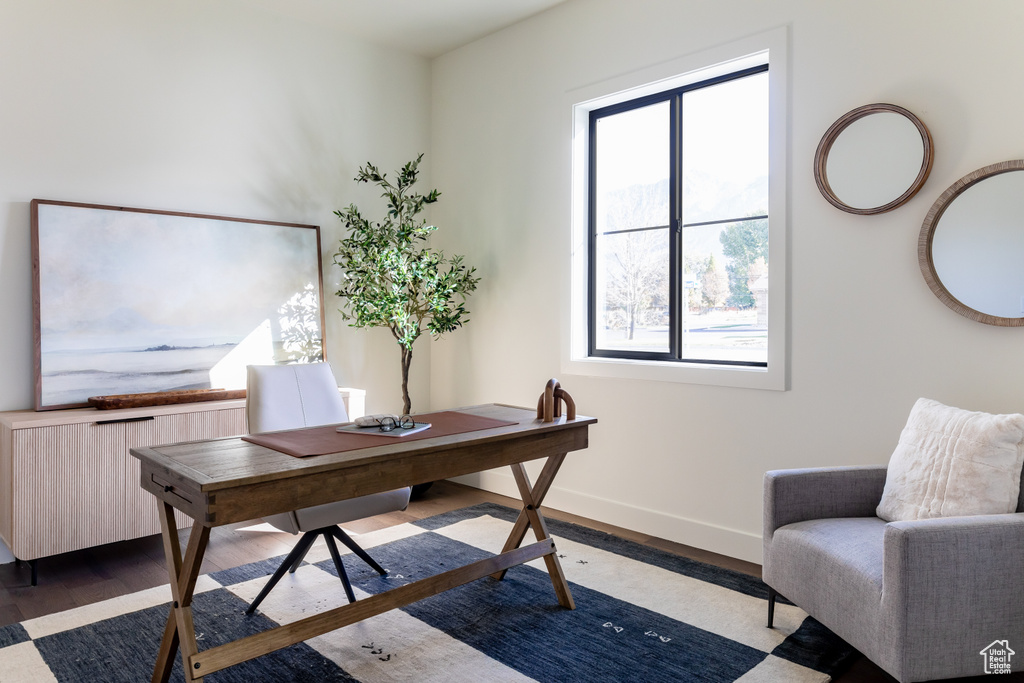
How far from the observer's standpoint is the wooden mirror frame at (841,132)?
2662mm

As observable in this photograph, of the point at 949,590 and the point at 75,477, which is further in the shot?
the point at 75,477

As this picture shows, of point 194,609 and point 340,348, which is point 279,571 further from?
point 340,348

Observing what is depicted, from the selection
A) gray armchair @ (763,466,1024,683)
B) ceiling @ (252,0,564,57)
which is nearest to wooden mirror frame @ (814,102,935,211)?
gray armchair @ (763,466,1024,683)

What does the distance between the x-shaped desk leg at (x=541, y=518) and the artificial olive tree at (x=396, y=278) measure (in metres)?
1.62

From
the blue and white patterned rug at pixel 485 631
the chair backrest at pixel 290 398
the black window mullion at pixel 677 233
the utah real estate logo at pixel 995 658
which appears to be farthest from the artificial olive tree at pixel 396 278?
the utah real estate logo at pixel 995 658

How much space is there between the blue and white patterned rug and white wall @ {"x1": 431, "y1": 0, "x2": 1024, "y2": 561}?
608 millimetres

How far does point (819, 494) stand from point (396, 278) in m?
2.61

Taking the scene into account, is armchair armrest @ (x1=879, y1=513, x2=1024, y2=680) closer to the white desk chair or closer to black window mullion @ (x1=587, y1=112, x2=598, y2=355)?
the white desk chair

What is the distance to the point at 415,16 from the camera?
421 cm

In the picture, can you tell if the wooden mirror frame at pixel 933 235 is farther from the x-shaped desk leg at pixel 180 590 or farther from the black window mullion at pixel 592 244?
the x-shaped desk leg at pixel 180 590

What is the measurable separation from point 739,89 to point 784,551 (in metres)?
2.27

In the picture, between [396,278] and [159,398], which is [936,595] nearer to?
[396,278]

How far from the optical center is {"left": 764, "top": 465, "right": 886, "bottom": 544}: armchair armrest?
2.44 meters

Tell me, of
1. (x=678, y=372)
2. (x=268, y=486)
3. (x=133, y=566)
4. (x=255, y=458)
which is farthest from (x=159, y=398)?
(x=678, y=372)
